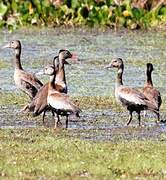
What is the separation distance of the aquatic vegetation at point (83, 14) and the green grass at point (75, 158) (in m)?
20.5

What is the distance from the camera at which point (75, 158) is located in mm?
10164

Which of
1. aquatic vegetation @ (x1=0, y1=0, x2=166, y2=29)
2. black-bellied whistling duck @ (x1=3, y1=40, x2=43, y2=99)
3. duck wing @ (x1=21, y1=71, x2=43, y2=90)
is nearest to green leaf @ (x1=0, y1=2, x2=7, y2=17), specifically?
aquatic vegetation @ (x1=0, y1=0, x2=166, y2=29)

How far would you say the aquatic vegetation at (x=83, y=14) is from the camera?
32.2 meters

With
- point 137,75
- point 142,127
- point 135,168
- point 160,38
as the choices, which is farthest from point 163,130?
point 160,38

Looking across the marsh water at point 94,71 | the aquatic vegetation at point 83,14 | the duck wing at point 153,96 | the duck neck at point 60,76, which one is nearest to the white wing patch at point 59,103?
the marsh water at point 94,71

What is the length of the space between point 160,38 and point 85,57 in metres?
5.60

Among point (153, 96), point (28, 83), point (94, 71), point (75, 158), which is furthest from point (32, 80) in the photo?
point (75, 158)

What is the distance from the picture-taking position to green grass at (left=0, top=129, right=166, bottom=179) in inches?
369

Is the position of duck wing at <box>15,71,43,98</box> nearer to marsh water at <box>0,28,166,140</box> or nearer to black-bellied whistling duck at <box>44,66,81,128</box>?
marsh water at <box>0,28,166,140</box>

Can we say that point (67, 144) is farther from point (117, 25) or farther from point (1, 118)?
point (117, 25)

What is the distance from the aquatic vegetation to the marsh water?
97cm

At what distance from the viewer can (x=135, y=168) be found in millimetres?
9648

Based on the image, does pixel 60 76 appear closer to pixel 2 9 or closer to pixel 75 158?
pixel 75 158

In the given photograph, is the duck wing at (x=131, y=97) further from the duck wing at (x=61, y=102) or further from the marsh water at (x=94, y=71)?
the duck wing at (x=61, y=102)
